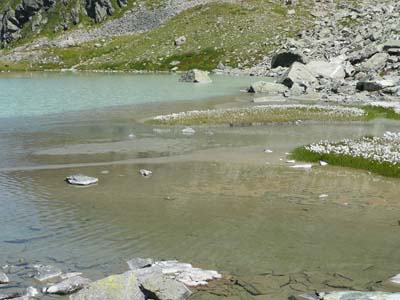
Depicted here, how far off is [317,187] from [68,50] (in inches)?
5793

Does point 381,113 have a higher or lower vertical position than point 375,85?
lower

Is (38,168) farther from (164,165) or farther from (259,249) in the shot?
(259,249)

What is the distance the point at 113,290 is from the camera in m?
8.73

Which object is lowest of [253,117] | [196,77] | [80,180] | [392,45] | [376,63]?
[80,180]

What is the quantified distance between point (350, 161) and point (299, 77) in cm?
4600

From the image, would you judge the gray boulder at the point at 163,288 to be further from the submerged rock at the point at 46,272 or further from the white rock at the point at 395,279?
the white rock at the point at 395,279

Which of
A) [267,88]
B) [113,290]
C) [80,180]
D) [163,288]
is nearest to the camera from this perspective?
Answer: [113,290]

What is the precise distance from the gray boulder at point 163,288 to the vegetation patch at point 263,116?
2570 cm

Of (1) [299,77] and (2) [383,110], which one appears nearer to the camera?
(2) [383,110]

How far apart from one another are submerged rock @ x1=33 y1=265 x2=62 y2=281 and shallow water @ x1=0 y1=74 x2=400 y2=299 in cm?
45

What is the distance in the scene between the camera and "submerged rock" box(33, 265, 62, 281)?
32.7ft

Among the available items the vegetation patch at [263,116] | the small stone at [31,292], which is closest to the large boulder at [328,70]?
the vegetation patch at [263,116]

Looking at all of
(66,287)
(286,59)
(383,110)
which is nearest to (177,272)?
(66,287)

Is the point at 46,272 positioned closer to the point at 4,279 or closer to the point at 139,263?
the point at 4,279
